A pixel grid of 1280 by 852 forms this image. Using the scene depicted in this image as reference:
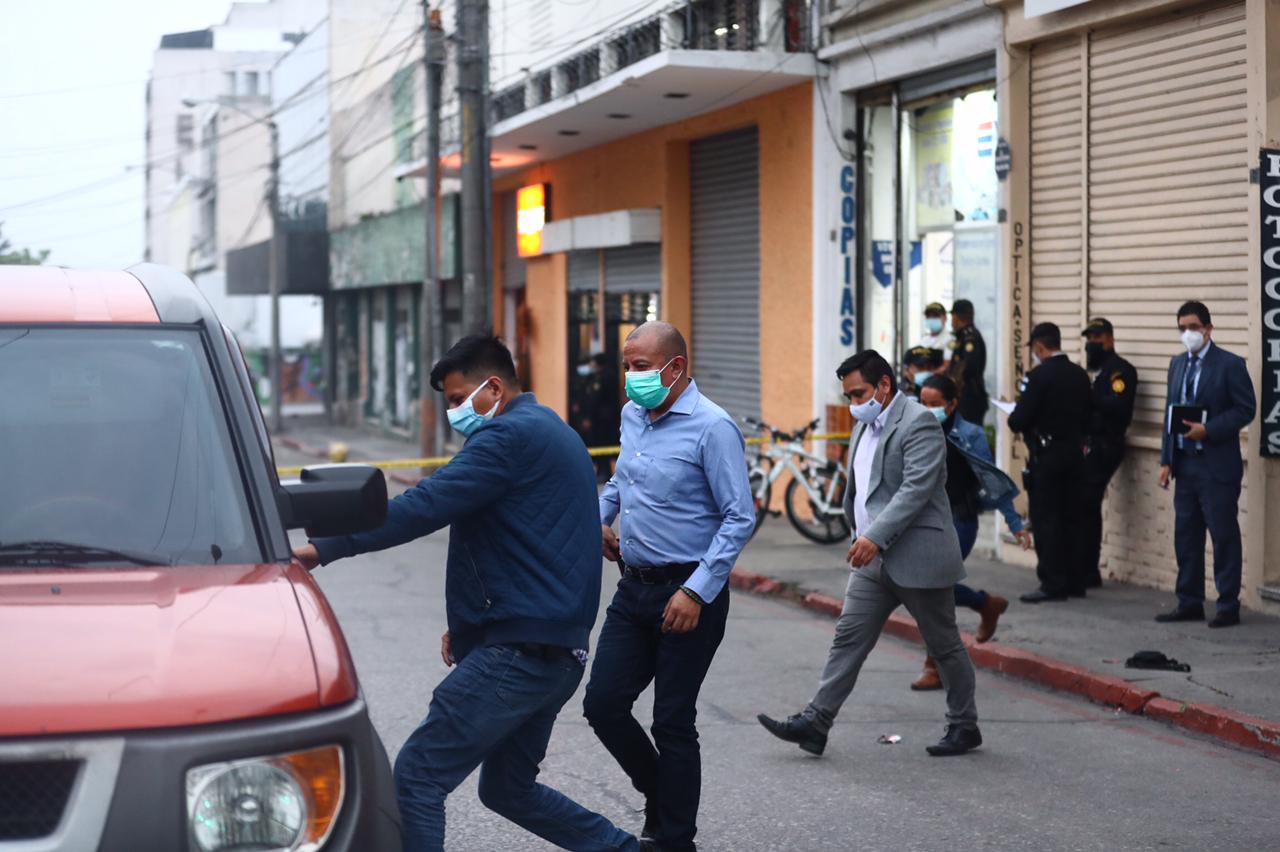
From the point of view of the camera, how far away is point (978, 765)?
7.75m

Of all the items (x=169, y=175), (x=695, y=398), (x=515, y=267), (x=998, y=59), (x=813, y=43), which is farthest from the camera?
(x=169, y=175)

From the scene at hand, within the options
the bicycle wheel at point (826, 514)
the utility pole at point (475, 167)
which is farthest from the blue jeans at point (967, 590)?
the utility pole at point (475, 167)

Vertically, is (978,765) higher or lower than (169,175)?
lower

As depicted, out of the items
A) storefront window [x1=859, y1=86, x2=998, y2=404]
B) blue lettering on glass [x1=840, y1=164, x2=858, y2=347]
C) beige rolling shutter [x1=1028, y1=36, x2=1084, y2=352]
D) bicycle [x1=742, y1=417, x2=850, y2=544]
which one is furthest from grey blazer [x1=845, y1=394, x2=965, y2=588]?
blue lettering on glass [x1=840, y1=164, x2=858, y2=347]

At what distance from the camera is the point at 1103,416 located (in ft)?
41.2

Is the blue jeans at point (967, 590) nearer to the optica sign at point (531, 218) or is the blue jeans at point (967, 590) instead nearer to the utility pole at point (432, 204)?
the utility pole at point (432, 204)

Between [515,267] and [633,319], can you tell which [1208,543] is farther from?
[515,267]

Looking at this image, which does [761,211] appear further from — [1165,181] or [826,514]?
[1165,181]

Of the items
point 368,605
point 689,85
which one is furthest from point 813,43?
point 368,605

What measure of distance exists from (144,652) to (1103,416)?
10.2 meters

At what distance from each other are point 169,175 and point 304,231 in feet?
198

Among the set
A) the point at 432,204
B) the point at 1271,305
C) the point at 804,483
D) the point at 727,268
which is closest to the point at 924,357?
the point at 1271,305

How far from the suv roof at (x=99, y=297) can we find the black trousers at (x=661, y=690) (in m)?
1.99

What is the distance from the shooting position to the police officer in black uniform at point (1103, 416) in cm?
1247
